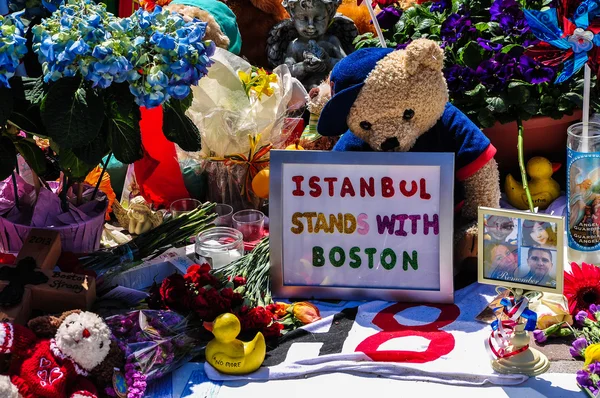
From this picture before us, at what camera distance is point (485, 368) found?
5.74ft

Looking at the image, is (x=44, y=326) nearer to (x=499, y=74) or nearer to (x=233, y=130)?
(x=233, y=130)

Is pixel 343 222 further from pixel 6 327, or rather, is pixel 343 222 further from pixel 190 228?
pixel 6 327

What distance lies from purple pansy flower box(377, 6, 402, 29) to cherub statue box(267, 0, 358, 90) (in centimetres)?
19

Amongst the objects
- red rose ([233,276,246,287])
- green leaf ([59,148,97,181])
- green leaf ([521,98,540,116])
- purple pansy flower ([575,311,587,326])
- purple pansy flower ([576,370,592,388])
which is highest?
green leaf ([59,148,97,181])

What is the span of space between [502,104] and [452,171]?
55 centimetres

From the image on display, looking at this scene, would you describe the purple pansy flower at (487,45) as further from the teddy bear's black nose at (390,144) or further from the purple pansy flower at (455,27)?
the teddy bear's black nose at (390,144)

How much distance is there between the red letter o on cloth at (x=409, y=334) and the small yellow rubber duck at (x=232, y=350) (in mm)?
232

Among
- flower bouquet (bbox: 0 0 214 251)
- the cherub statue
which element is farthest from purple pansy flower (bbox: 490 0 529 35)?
flower bouquet (bbox: 0 0 214 251)


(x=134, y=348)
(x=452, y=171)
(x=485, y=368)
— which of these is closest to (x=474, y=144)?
(x=452, y=171)

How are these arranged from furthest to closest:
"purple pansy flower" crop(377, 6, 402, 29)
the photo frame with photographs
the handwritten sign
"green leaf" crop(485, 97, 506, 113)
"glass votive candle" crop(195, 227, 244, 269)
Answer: "purple pansy flower" crop(377, 6, 402, 29) → "green leaf" crop(485, 97, 506, 113) → "glass votive candle" crop(195, 227, 244, 269) → the handwritten sign → the photo frame with photographs

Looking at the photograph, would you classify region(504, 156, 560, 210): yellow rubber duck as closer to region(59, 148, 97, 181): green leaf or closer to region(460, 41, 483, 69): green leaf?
region(460, 41, 483, 69): green leaf

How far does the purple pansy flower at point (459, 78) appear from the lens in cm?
241

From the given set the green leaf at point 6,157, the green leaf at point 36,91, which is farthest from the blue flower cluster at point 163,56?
the green leaf at point 6,157

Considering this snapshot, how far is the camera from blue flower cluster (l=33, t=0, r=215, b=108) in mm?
1593
